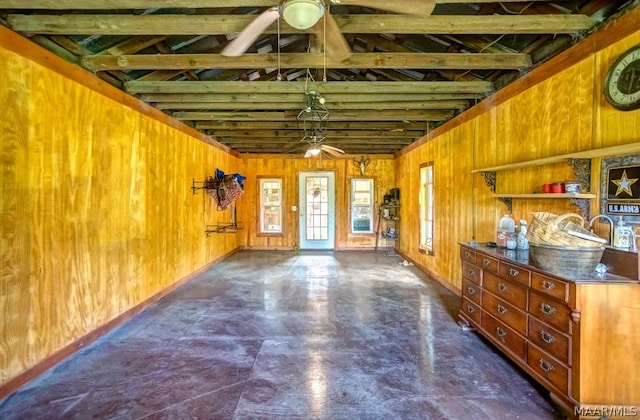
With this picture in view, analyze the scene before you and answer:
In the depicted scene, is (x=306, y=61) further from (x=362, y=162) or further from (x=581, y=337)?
(x=362, y=162)

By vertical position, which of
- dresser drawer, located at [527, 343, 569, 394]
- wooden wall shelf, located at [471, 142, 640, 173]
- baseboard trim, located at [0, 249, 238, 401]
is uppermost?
wooden wall shelf, located at [471, 142, 640, 173]

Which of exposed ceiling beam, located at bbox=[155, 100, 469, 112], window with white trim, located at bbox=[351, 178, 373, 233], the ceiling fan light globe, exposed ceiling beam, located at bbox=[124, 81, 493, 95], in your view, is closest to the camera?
the ceiling fan light globe

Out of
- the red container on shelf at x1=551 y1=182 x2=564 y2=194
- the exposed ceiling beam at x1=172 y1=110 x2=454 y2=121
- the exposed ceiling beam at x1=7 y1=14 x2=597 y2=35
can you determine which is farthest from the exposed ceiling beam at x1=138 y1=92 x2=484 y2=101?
the red container on shelf at x1=551 y1=182 x2=564 y2=194

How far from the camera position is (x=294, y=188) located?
910 cm

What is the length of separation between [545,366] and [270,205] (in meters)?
7.58

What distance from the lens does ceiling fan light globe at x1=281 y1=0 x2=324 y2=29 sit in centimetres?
186

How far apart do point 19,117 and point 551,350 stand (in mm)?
4114

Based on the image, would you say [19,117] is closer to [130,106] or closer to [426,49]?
[130,106]

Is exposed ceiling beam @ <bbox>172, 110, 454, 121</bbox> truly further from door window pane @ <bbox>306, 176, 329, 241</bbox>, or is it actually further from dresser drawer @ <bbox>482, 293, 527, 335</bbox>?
door window pane @ <bbox>306, 176, 329, 241</bbox>

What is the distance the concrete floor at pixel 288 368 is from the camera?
87.3 inches

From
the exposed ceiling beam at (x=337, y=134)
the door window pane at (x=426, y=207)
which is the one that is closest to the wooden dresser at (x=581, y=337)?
the door window pane at (x=426, y=207)

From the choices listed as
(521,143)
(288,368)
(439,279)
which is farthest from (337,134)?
(288,368)

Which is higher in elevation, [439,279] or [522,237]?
[522,237]

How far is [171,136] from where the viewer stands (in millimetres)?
5027
